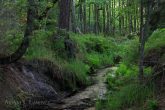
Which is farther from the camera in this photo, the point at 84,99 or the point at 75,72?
the point at 75,72

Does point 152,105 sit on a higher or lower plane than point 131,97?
higher

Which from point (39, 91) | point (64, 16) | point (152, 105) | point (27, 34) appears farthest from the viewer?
point (64, 16)

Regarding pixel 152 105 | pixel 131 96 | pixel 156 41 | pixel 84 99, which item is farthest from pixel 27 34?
pixel 152 105

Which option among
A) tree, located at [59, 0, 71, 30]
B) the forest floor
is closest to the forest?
the forest floor

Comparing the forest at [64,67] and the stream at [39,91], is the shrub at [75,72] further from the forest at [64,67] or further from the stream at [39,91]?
the stream at [39,91]

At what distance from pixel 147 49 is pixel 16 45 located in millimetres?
3673

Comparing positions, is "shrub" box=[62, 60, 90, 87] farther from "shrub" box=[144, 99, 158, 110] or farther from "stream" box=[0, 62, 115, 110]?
"shrub" box=[144, 99, 158, 110]

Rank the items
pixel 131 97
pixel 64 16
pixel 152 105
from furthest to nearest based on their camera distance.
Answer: pixel 64 16, pixel 131 97, pixel 152 105

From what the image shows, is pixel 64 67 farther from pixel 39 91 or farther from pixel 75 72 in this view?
pixel 39 91

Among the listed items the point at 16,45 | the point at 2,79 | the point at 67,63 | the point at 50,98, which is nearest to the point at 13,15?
the point at 16,45

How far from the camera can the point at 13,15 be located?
8750 mm

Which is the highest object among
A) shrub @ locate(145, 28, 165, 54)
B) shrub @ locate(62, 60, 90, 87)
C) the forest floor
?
shrub @ locate(145, 28, 165, 54)

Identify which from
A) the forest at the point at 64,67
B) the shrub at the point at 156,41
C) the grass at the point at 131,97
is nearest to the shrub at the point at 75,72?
the forest at the point at 64,67

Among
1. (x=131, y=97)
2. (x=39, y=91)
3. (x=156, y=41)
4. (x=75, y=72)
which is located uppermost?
(x=156, y=41)
